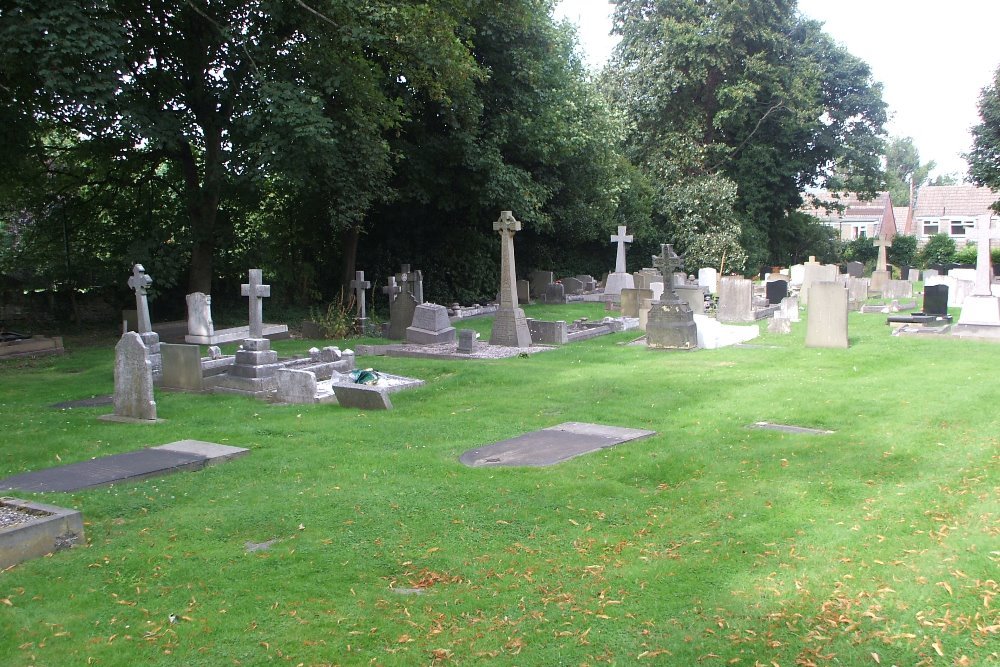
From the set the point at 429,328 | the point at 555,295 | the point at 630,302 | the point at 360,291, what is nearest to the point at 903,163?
the point at 555,295

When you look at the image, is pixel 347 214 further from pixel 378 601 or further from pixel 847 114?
pixel 847 114

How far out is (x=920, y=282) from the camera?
3600cm

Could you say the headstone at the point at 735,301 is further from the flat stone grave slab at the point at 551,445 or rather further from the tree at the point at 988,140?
the tree at the point at 988,140

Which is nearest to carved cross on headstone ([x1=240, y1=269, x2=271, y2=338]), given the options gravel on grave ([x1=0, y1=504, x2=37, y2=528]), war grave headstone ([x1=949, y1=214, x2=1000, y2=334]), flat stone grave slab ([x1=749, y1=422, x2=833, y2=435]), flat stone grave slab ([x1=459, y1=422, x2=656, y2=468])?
flat stone grave slab ([x1=459, y1=422, x2=656, y2=468])

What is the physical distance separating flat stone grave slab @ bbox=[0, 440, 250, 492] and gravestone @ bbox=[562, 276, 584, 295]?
2367cm

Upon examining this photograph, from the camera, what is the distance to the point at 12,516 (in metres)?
5.85

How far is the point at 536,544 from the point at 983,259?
14858 mm

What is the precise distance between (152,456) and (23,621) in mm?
3571

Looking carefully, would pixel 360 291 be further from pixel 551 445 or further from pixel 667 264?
pixel 551 445

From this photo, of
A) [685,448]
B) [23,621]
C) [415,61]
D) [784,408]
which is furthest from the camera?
[415,61]

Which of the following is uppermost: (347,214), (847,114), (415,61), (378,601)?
(847,114)

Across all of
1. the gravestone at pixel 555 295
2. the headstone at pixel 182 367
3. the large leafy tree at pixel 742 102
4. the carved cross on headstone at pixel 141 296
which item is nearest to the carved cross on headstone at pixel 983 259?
the gravestone at pixel 555 295

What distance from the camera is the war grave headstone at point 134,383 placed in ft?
32.9

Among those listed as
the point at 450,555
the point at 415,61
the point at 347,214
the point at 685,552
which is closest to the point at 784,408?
the point at 685,552
